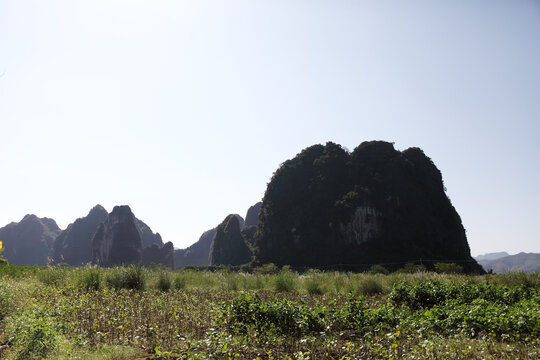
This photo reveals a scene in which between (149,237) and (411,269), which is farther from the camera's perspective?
(149,237)

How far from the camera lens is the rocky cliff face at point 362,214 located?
154 feet

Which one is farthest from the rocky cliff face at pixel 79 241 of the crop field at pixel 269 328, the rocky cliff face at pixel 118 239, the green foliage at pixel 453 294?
the green foliage at pixel 453 294

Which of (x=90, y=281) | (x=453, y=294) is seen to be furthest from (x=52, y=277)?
(x=453, y=294)

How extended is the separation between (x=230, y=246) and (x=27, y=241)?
151 meters

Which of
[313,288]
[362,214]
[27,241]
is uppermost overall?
[362,214]

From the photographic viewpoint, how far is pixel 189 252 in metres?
170

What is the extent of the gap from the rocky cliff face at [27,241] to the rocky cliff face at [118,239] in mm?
85441

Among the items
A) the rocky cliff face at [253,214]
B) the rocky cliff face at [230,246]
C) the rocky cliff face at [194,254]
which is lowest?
the rocky cliff face at [194,254]

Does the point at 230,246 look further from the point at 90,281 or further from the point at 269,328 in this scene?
the point at 269,328

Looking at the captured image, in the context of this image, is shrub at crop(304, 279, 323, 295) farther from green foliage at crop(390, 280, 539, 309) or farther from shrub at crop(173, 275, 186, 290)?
shrub at crop(173, 275, 186, 290)

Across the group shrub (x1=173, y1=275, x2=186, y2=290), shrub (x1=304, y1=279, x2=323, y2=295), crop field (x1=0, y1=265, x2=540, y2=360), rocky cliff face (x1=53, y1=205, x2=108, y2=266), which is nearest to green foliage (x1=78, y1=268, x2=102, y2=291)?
crop field (x1=0, y1=265, x2=540, y2=360)

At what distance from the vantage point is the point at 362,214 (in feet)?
162

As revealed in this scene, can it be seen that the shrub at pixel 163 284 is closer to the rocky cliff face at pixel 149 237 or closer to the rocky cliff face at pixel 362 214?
the rocky cliff face at pixel 362 214

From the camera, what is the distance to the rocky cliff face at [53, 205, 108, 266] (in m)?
140
